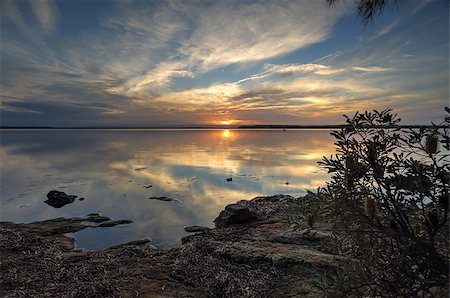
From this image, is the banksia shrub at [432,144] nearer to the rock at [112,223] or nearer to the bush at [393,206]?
the bush at [393,206]

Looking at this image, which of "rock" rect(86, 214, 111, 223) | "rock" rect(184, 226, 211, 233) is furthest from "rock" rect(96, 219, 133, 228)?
"rock" rect(184, 226, 211, 233)

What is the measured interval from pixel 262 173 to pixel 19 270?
25848 mm

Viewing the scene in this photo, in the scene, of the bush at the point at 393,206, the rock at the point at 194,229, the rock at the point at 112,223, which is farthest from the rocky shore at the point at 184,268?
the rock at the point at 112,223

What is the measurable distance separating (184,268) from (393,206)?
5.04 m

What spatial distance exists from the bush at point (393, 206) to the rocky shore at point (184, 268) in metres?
0.67

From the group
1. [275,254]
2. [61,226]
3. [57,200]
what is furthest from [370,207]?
[57,200]

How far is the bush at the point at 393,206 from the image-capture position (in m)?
3.67

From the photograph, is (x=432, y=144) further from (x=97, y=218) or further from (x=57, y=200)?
(x=57, y=200)

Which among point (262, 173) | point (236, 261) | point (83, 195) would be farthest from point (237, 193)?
point (236, 261)

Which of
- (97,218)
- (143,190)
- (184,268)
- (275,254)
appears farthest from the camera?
(143,190)

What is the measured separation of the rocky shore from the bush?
0.67 meters

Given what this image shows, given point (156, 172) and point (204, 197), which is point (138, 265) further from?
point (156, 172)

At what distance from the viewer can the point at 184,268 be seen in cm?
734

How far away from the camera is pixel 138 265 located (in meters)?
7.62
